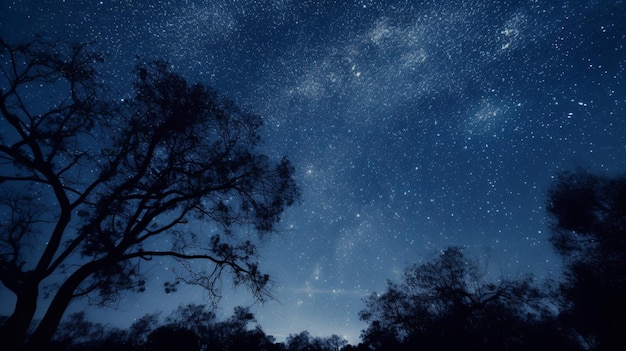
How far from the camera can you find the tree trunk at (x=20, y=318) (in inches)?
300

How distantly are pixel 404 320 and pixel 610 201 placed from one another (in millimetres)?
22136

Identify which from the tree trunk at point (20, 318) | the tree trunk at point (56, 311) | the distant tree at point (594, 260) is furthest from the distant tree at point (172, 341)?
the distant tree at point (594, 260)

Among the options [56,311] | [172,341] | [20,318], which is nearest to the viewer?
[20,318]

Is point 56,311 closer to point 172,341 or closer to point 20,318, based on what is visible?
point 20,318

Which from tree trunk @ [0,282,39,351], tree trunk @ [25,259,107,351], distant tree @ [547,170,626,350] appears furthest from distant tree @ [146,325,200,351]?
distant tree @ [547,170,626,350]

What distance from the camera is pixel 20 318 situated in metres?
8.02

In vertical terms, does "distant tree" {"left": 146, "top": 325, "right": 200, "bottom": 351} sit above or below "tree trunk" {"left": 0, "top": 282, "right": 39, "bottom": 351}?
above

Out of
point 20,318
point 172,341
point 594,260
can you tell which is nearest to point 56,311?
point 20,318

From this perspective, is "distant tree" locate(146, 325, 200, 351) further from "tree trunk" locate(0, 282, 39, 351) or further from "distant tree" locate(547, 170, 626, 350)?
"distant tree" locate(547, 170, 626, 350)

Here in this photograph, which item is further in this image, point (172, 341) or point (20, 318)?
point (172, 341)

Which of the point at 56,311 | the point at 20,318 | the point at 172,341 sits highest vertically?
the point at 172,341

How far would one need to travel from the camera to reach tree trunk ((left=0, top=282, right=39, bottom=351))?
25.0 feet

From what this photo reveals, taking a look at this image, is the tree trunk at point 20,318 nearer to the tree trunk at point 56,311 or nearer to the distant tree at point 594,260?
the tree trunk at point 56,311

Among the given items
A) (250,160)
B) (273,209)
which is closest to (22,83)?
(250,160)
